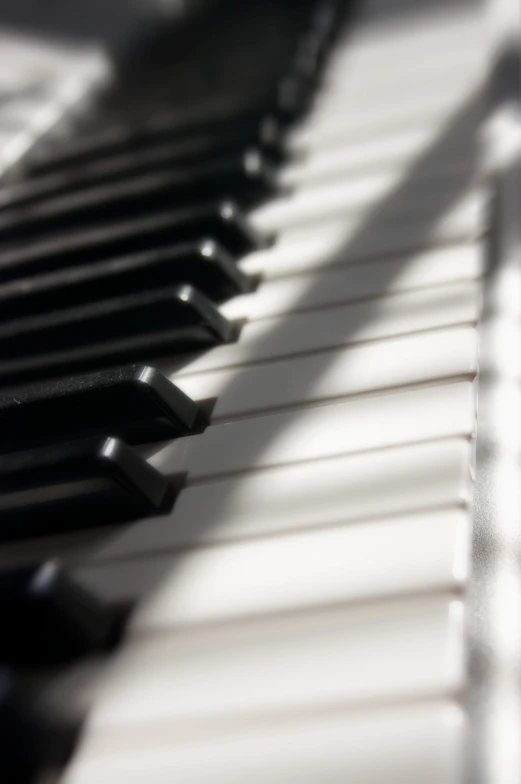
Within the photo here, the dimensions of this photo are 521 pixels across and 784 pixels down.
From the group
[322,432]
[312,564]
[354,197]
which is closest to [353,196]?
[354,197]

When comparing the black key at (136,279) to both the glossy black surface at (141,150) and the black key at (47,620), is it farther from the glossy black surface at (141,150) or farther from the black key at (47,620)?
the black key at (47,620)

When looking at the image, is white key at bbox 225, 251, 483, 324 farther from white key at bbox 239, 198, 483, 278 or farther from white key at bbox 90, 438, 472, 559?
white key at bbox 90, 438, 472, 559

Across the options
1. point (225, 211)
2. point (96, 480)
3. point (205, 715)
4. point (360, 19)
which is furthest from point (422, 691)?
point (360, 19)

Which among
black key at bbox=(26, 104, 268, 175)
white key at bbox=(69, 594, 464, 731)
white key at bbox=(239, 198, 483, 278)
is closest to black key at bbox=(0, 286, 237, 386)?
white key at bbox=(239, 198, 483, 278)

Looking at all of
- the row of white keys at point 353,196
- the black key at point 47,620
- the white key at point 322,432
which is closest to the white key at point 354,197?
the row of white keys at point 353,196

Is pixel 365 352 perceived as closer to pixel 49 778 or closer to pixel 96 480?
pixel 96 480

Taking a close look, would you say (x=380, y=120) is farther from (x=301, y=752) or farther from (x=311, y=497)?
(x=301, y=752)
